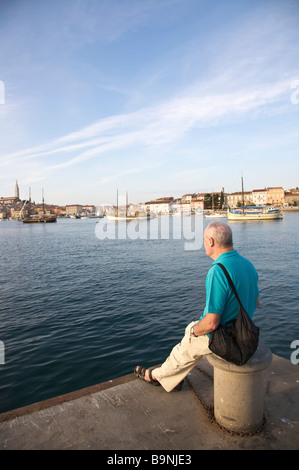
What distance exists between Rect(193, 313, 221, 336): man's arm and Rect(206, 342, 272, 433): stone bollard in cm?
33

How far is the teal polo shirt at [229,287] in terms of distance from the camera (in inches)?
115

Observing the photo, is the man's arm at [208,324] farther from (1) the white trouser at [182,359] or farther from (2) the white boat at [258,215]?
(2) the white boat at [258,215]

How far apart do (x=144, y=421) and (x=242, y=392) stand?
1.15m

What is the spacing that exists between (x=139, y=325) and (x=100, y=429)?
619 centimetres

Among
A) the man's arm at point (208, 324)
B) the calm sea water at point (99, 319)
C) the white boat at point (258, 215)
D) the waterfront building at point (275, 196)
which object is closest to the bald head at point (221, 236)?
the man's arm at point (208, 324)

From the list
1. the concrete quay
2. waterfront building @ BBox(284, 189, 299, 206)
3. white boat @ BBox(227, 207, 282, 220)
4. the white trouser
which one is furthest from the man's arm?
waterfront building @ BBox(284, 189, 299, 206)

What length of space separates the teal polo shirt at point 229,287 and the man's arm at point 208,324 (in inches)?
1.9

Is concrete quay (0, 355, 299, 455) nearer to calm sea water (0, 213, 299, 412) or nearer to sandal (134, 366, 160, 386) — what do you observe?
sandal (134, 366, 160, 386)

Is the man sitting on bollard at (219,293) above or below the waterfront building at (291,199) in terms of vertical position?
below

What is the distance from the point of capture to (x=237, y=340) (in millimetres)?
2934

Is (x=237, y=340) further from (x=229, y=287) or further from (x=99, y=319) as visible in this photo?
(x=99, y=319)

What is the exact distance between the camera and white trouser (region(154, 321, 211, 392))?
10.9ft

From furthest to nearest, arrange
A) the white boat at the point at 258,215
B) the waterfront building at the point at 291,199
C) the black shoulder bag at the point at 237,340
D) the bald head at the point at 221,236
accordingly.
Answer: the waterfront building at the point at 291,199, the white boat at the point at 258,215, the bald head at the point at 221,236, the black shoulder bag at the point at 237,340
